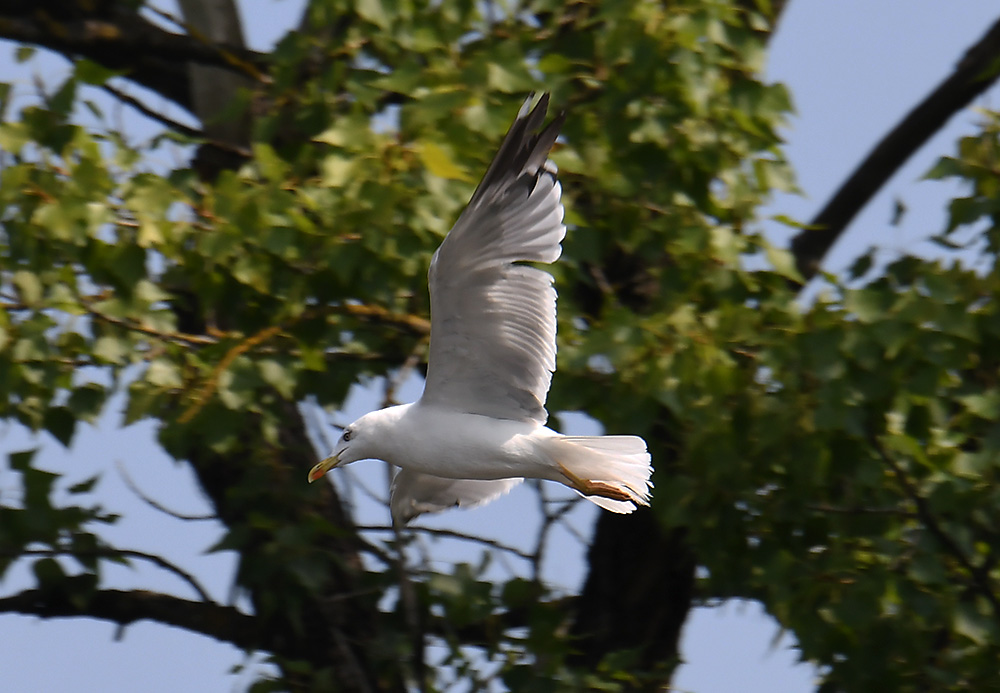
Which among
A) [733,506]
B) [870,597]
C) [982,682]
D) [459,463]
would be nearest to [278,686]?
[459,463]

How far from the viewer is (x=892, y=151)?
5.91 meters

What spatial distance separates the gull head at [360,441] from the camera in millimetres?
4273

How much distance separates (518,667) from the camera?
15.1 ft

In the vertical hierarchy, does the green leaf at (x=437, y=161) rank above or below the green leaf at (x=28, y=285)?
above

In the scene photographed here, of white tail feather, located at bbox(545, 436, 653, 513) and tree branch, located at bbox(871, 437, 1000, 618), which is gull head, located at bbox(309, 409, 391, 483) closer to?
white tail feather, located at bbox(545, 436, 653, 513)

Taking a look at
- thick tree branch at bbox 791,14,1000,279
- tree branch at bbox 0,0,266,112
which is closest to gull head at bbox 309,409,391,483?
A: tree branch at bbox 0,0,266,112

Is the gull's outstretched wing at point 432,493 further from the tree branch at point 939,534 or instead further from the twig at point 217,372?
the tree branch at point 939,534

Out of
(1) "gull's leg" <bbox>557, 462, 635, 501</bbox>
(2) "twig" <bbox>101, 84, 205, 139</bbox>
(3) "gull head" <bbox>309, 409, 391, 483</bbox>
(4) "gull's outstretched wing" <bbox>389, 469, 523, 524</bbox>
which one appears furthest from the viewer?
(2) "twig" <bbox>101, 84, 205, 139</bbox>

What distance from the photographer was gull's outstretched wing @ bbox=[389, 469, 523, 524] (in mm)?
4871

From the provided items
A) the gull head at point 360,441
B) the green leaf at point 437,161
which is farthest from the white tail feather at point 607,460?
the green leaf at point 437,161

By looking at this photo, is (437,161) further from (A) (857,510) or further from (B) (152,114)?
(B) (152,114)

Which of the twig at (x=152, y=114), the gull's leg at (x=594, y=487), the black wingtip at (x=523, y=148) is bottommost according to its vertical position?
the gull's leg at (x=594, y=487)

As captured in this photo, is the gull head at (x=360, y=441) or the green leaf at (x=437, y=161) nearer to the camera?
the green leaf at (x=437, y=161)

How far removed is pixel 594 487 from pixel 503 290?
Answer: 1.98 feet
